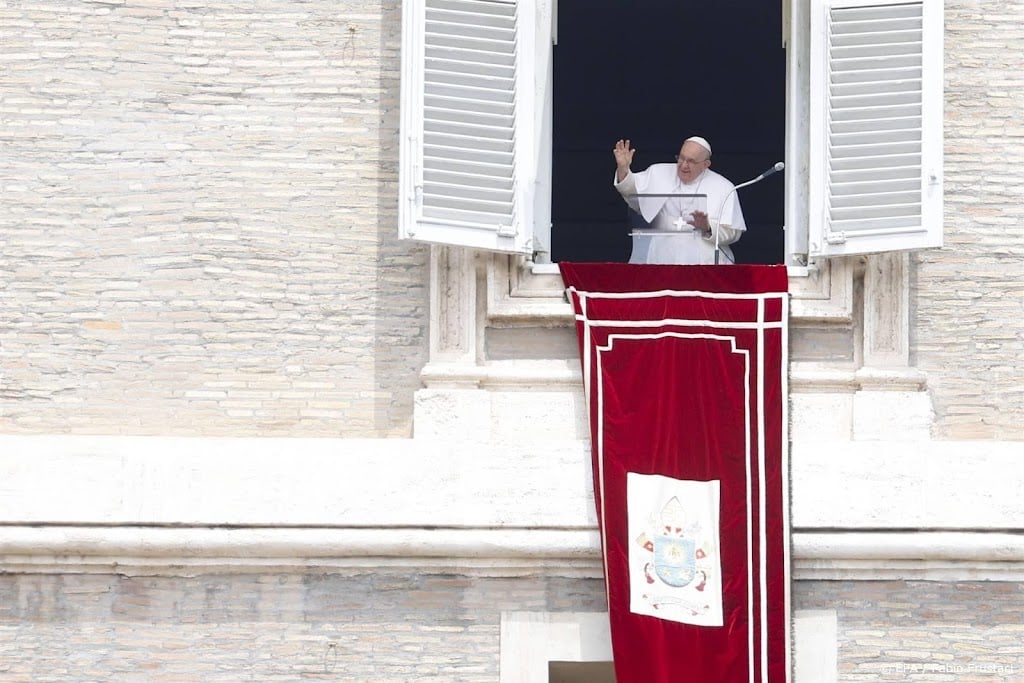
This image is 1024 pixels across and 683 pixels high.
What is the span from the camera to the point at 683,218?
1014 cm

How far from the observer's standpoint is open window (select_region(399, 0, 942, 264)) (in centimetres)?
955

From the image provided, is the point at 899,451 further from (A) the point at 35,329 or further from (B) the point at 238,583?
(A) the point at 35,329

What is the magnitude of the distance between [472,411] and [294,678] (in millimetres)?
1252

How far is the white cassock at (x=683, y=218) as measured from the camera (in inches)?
396

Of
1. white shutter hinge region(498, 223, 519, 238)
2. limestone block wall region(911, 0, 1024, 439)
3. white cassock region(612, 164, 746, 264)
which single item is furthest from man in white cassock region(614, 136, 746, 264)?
limestone block wall region(911, 0, 1024, 439)

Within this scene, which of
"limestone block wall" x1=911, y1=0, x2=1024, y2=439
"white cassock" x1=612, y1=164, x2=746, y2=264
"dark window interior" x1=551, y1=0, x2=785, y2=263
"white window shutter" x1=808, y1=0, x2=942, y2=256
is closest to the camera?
"white window shutter" x1=808, y1=0, x2=942, y2=256

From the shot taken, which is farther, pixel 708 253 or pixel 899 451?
pixel 708 253

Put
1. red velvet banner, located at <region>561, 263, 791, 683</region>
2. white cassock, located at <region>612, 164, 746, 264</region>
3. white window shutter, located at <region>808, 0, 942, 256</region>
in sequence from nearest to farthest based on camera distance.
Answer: red velvet banner, located at <region>561, 263, 791, 683</region> < white window shutter, located at <region>808, 0, 942, 256</region> < white cassock, located at <region>612, 164, 746, 264</region>

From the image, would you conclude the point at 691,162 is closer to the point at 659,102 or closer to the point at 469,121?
the point at 469,121

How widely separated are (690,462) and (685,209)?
1276 mm

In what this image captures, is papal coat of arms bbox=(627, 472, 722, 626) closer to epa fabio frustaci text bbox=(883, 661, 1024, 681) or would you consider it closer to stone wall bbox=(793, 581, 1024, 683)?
stone wall bbox=(793, 581, 1024, 683)

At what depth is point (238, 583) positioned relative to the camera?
9398mm

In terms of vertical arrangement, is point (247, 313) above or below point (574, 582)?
above

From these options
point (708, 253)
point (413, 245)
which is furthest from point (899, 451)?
point (413, 245)
